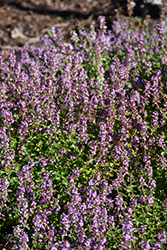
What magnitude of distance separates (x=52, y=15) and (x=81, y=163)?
6318 mm

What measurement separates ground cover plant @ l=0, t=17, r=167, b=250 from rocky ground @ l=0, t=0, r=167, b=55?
3.21 meters

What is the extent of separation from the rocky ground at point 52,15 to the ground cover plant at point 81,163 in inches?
126

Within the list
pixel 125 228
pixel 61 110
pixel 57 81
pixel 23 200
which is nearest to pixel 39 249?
pixel 23 200

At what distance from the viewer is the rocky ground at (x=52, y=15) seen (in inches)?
355

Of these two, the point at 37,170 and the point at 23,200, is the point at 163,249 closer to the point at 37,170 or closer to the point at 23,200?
the point at 23,200

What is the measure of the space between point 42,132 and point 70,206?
67.3 inches

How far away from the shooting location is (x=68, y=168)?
484 cm

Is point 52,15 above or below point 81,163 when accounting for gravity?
above

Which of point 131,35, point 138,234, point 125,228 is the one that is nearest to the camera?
point 125,228

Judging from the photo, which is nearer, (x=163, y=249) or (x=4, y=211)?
(x=163, y=249)

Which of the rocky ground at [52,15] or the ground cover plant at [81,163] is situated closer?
the ground cover plant at [81,163]

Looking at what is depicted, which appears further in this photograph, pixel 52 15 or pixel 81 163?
pixel 52 15

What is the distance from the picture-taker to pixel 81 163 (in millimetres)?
4934

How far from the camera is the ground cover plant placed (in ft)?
13.0
